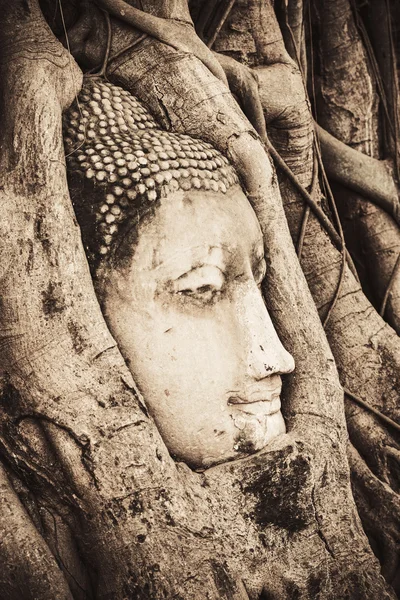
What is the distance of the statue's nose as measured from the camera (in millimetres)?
2242

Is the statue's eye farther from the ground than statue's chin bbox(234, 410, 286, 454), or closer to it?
farther from the ground

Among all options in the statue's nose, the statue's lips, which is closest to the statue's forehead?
the statue's nose

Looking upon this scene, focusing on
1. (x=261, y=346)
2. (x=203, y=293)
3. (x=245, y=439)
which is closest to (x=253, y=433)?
(x=245, y=439)

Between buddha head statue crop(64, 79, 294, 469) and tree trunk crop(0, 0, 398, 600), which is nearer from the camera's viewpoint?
tree trunk crop(0, 0, 398, 600)

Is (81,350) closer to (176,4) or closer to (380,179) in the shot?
(176,4)

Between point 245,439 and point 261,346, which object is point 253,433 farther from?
point 261,346

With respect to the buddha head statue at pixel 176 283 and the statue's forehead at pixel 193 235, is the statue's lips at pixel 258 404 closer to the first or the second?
the buddha head statue at pixel 176 283

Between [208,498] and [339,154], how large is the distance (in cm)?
197

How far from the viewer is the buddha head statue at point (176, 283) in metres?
2.14

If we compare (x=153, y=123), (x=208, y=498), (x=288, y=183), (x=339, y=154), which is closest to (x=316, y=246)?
(x=288, y=183)

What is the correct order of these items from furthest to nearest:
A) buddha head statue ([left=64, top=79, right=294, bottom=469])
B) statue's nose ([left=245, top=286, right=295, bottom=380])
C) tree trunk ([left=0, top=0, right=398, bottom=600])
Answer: statue's nose ([left=245, top=286, right=295, bottom=380]), buddha head statue ([left=64, top=79, right=294, bottom=469]), tree trunk ([left=0, top=0, right=398, bottom=600])

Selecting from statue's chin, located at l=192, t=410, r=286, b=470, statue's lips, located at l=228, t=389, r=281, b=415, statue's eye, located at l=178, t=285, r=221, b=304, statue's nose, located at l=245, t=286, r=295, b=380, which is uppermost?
statue's eye, located at l=178, t=285, r=221, b=304

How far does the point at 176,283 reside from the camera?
217 centimetres

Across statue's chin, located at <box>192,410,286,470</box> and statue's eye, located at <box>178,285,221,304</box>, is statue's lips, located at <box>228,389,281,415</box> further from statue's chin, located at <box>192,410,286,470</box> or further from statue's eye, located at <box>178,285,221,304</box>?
statue's eye, located at <box>178,285,221,304</box>
